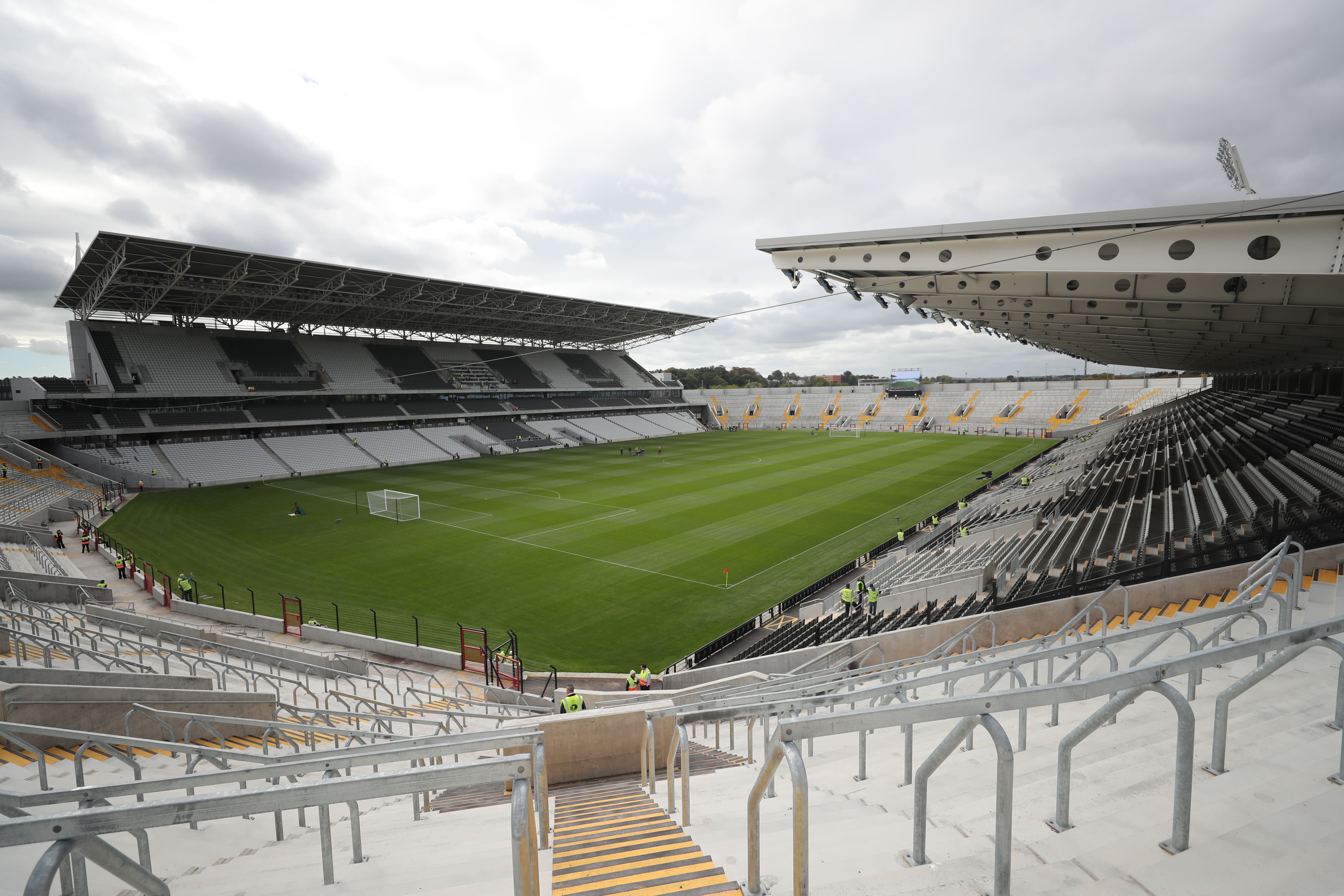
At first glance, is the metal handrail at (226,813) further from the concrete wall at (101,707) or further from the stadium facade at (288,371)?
the stadium facade at (288,371)

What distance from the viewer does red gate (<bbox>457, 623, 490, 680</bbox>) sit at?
1380 cm

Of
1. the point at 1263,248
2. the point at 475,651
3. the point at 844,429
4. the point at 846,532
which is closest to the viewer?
the point at 1263,248

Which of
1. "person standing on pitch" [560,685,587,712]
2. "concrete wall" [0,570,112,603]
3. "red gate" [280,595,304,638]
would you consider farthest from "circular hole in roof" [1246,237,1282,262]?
"concrete wall" [0,570,112,603]

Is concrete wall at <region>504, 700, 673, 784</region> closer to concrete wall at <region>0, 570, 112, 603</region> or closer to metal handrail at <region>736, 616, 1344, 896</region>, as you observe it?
metal handrail at <region>736, 616, 1344, 896</region>

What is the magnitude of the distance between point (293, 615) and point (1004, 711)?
19809 millimetres

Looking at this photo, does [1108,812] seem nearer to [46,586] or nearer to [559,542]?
[46,586]

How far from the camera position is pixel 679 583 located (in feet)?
67.5

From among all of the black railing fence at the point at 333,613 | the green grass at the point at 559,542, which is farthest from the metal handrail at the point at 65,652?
the green grass at the point at 559,542

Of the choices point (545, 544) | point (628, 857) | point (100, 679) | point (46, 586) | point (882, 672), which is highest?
point (628, 857)

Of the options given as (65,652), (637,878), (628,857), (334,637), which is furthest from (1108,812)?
(334,637)

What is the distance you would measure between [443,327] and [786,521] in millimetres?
46269

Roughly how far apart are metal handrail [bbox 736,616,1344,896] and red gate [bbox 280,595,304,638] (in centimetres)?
1685

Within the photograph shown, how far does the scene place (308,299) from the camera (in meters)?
45.2

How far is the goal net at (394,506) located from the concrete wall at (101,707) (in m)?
23.0
